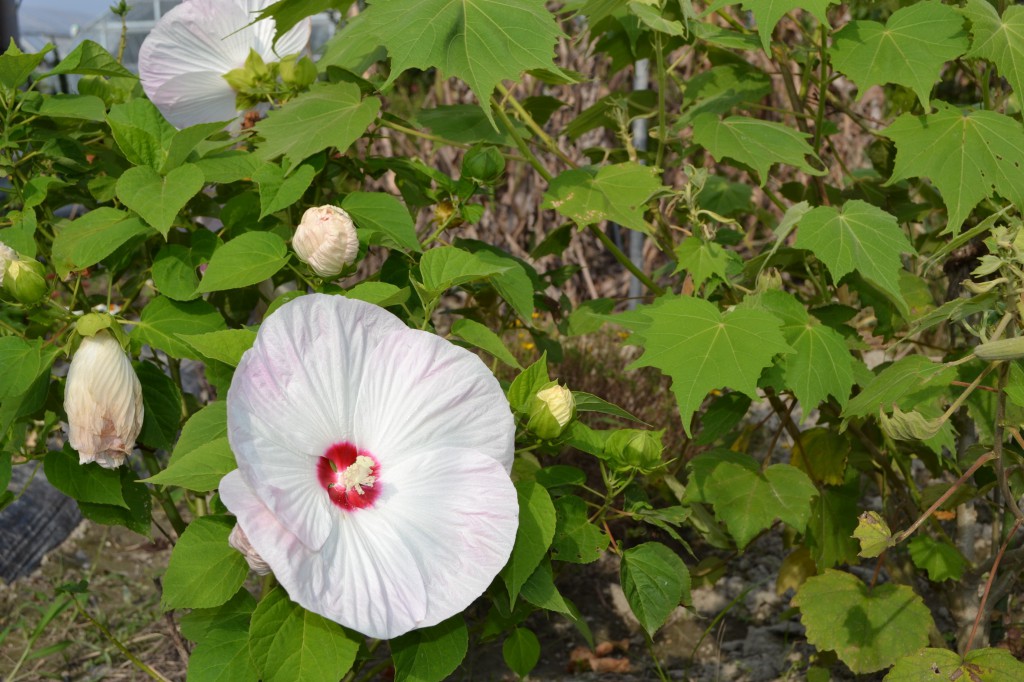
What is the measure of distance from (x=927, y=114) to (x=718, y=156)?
36cm

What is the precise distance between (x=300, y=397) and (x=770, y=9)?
923 mm

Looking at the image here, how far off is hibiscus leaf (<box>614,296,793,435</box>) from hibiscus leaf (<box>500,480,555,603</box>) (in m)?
0.26

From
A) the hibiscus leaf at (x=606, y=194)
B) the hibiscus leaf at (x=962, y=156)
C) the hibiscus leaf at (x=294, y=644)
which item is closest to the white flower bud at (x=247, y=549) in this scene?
the hibiscus leaf at (x=294, y=644)

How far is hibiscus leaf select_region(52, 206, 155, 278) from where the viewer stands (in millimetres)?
1479

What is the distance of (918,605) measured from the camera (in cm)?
192

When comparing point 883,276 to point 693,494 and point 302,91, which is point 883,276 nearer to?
point 693,494

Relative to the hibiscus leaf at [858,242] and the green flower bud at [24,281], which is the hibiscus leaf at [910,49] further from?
the green flower bud at [24,281]

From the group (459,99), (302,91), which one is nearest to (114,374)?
(302,91)

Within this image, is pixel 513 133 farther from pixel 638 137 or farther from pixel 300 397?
pixel 638 137

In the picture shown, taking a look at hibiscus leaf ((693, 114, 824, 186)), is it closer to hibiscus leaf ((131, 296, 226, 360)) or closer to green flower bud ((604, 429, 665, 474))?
green flower bud ((604, 429, 665, 474))

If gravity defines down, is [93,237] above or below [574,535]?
above

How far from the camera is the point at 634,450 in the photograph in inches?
56.5

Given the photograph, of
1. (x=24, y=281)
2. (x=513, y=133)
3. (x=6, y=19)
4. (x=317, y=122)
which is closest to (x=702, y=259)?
(x=513, y=133)

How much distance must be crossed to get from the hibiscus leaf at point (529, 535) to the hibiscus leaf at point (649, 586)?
289mm
